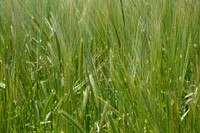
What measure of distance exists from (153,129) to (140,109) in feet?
0.18

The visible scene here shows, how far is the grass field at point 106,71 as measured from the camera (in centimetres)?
111

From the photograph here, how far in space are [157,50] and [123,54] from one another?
283mm

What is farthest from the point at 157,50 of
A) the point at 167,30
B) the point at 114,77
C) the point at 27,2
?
the point at 27,2

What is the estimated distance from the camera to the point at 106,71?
5.23 feet

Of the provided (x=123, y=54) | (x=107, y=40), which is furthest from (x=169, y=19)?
(x=123, y=54)

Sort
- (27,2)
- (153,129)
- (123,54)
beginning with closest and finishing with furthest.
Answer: (153,129)
(123,54)
(27,2)

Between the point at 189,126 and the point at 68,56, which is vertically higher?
the point at 68,56

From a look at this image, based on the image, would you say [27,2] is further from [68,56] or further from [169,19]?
[68,56]

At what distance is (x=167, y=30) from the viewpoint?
1.66 m

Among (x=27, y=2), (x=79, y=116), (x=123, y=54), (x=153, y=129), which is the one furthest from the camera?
(x=27, y=2)

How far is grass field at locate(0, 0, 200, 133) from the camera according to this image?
3.66 ft

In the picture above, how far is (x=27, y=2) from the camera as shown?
2174mm

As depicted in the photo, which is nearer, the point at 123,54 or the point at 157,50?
the point at 157,50

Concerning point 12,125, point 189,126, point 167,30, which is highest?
point 167,30
